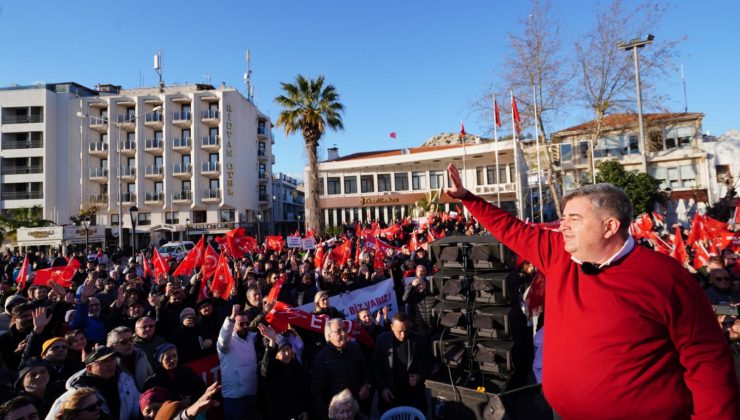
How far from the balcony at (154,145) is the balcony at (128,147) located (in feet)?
4.63

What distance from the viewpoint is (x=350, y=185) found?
39.3 metres

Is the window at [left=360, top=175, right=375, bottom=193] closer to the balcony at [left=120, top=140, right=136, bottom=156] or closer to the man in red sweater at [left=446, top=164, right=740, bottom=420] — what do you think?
the balcony at [left=120, top=140, right=136, bottom=156]

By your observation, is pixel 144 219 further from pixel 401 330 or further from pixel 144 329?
pixel 401 330

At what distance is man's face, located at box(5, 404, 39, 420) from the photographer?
9.66 feet

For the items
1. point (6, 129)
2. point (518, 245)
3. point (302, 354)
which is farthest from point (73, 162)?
point (518, 245)

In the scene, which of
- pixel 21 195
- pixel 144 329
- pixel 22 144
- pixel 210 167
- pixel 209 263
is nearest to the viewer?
pixel 144 329

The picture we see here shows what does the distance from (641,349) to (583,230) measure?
1.89ft

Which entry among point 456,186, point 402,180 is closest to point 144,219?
point 402,180

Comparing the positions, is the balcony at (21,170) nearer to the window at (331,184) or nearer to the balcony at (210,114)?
the balcony at (210,114)

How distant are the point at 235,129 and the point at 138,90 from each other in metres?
12.1

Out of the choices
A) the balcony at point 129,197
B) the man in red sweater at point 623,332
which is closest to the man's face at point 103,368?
the man in red sweater at point 623,332

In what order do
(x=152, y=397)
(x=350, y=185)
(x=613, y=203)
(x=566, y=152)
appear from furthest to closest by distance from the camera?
(x=566, y=152)
(x=350, y=185)
(x=152, y=397)
(x=613, y=203)

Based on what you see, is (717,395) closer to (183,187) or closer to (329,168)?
(329,168)

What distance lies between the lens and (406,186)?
127 feet
